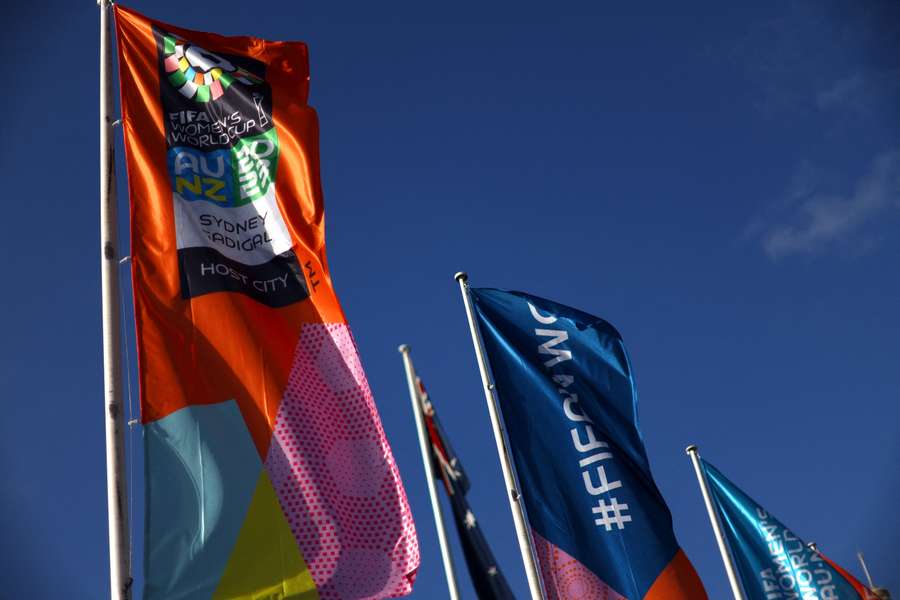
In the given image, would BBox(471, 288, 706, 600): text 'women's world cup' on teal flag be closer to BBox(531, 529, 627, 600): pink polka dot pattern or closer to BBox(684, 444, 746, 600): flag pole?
BBox(531, 529, 627, 600): pink polka dot pattern

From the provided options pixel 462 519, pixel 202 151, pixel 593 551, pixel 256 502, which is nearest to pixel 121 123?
pixel 202 151

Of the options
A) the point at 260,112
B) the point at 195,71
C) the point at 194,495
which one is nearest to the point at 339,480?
the point at 194,495

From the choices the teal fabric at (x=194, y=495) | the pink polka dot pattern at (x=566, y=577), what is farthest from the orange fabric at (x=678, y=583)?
the teal fabric at (x=194, y=495)

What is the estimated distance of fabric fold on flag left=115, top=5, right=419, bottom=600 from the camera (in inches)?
401

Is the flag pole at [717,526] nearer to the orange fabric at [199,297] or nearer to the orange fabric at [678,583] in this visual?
the orange fabric at [678,583]

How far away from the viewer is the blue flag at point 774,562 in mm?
19578

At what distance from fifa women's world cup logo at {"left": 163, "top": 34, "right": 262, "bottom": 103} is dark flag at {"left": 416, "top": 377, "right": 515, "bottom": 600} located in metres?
5.17

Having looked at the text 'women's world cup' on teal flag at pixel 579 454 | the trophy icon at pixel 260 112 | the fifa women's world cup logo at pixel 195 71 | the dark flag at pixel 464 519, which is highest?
the fifa women's world cup logo at pixel 195 71

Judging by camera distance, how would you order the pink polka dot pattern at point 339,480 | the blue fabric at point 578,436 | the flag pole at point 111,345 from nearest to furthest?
the flag pole at point 111,345
the pink polka dot pattern at point 339,480
the blue fabric at point 578,436

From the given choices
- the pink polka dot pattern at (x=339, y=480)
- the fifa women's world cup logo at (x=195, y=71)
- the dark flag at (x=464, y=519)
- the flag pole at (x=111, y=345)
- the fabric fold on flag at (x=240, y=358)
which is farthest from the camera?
the fifa women's world cup logo at (x=195, y=71)

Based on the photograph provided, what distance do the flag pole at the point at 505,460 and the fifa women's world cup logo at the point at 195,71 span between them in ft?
14.7

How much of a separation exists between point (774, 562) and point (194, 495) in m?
12.9

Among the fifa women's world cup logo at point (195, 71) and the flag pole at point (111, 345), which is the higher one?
the fifa women's world cup logo at point (195, 71)

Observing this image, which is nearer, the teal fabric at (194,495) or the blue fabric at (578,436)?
the teal fabric at (194,495)
